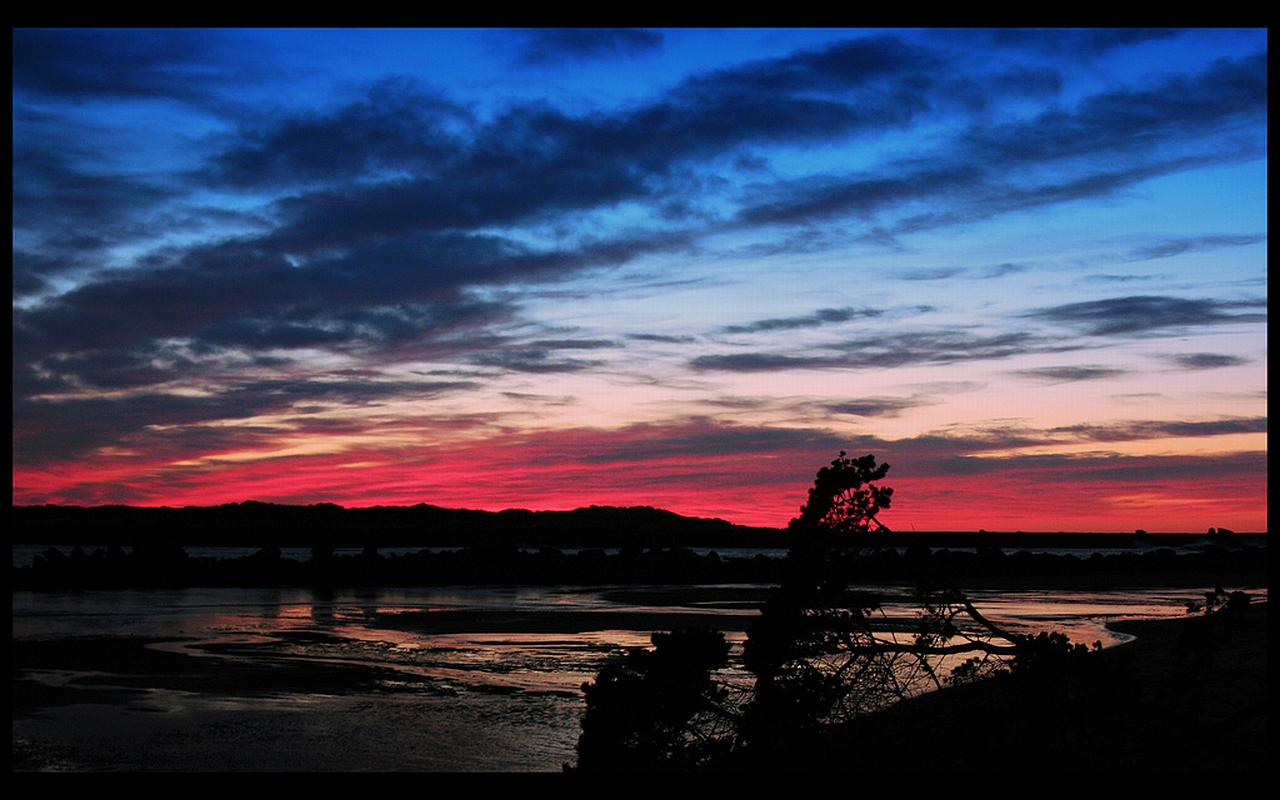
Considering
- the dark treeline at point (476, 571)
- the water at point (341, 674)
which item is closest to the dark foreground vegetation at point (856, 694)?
the water at point (341, 674)

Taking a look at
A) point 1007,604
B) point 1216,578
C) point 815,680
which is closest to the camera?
→ point 815,680

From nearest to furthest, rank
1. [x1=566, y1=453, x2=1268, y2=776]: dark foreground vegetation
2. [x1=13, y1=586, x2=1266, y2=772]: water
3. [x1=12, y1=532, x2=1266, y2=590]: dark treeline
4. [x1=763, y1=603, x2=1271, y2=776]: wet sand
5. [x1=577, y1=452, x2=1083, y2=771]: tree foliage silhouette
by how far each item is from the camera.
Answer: [x1=763, y1=603, x2=1271, y2=776]: wet sand, [x1=566, y1=453, x2=1268, y2=776]: dark foreground vegetation, [x1=577, y1=452, x2=1083, y2=771]: tree foliage silhouette, [x1=13, y1=586, x2=1266, y2=772]: water, [x1=12, y1=532, x2=1266, y2=590]: dark treeline

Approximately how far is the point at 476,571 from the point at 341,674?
2668 centimetres

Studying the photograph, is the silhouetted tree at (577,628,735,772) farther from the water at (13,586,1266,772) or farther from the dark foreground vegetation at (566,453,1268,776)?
the water at (13,586,1266,772)

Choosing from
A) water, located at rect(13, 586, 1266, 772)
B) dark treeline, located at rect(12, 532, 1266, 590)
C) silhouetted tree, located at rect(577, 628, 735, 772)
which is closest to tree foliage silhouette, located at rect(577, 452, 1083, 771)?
silhouetted tree, located at rect(577, 628, 735, 772)

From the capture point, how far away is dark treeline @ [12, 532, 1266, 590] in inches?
1470

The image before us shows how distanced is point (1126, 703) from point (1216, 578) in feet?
141

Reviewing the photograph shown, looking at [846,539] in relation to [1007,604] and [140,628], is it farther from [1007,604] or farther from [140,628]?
[1007,604]

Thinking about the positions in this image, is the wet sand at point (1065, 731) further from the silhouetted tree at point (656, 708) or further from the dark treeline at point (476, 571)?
the dark treeline at point (476, 571)

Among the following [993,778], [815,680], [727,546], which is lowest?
[727,546]

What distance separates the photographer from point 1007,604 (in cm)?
2784

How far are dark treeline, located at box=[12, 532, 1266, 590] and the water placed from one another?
7.51 metres

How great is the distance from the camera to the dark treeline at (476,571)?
3734cm

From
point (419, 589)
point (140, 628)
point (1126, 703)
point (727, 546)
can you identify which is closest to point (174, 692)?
point (140, 628)
